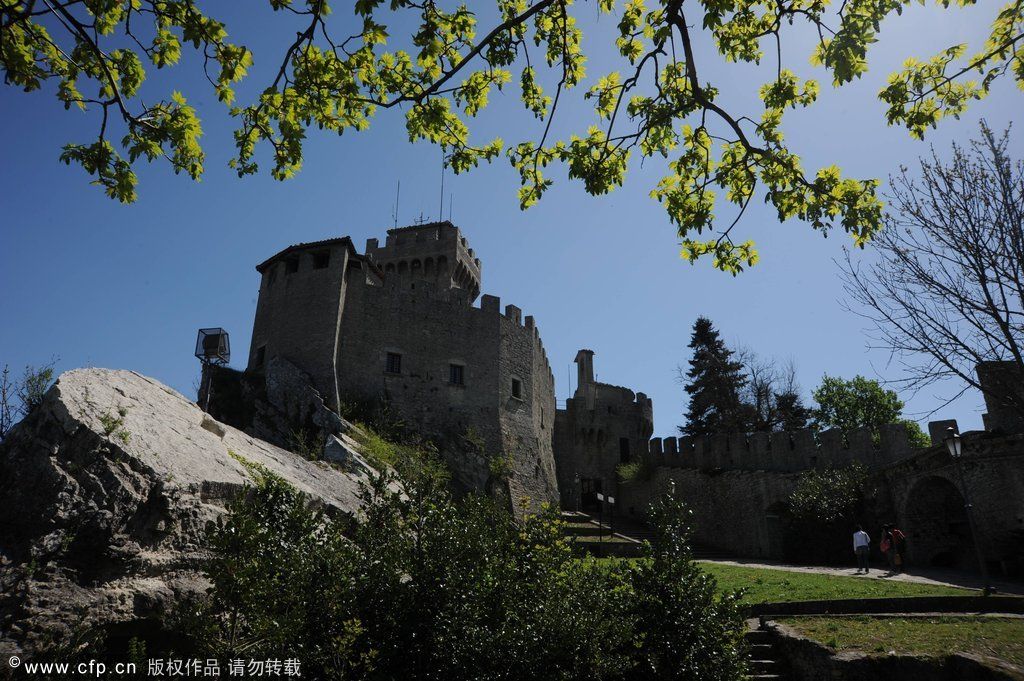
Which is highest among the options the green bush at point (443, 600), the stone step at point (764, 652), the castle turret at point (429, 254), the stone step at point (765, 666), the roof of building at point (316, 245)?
the castle turret at point (429, 254)

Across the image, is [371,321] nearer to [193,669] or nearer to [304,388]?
[304,388]

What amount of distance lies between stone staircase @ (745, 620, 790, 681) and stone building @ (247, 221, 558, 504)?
15.7 meters

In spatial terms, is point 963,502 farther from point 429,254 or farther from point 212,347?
point 429,254

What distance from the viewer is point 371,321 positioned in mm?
26203

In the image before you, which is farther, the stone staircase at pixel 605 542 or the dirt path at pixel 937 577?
the stone staircase at pixel 605 542

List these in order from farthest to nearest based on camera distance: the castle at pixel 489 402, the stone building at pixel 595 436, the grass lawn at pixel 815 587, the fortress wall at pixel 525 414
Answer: the stone building at pixel 595 436
the fortress wall at pixel 525 414
the castle at pixel 489 402
the grass lawn at pixel 815 587

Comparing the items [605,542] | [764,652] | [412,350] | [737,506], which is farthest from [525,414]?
[764,652]

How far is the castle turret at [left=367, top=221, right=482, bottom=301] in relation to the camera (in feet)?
122

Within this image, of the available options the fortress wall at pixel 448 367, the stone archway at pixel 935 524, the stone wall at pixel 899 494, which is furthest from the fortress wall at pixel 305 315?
the stone archway at pixel 935 524

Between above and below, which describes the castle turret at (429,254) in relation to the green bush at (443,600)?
above

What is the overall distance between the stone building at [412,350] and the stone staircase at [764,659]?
51.4 feet

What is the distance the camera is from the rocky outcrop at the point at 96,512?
516 cm

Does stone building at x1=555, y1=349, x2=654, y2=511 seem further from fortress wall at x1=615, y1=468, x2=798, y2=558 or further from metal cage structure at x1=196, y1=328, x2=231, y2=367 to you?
metal cage structure at x1=196, y1=328, x2=231, y2=367

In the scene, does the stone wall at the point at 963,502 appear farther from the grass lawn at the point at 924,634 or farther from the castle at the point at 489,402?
the grass lawn at the point at 924,634
